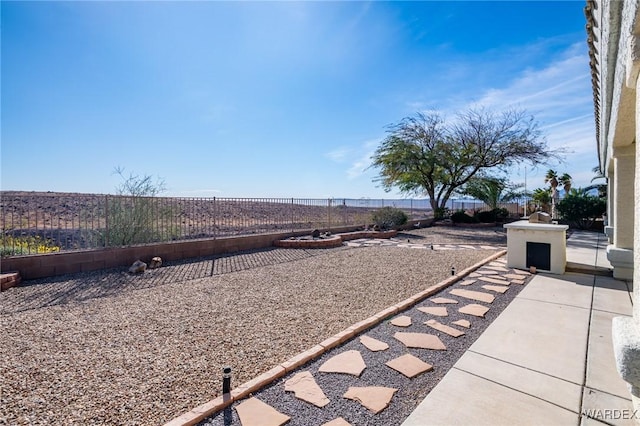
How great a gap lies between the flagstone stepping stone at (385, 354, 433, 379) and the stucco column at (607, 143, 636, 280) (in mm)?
4999

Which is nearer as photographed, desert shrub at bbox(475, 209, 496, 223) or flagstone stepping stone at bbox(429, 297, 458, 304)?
flagstone stepping stone at bbox(429, 297, 458, 304)

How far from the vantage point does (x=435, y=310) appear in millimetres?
3689

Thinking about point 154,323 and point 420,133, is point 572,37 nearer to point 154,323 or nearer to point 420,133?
point 420,133

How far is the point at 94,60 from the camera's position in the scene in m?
6.94

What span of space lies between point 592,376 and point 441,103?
16821 mm

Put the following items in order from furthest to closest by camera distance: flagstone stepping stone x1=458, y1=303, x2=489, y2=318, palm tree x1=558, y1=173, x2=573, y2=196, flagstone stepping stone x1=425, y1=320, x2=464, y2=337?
palm tree x1=558, y1=173, x2=573, y2=196
flagstone stepping stone x1=458, y1=303, x2=489, y2=318
flagstone stepping stone x1=425, y1=320, x2=464, y2=337

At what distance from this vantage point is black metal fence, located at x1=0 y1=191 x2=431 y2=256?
5449mm

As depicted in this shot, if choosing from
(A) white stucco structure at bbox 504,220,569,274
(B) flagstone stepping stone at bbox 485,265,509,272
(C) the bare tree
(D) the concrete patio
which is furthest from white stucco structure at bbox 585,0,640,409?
(C) the bare tree

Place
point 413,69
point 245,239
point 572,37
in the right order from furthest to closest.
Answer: point 413,69 < point 245,239 < point 572,37

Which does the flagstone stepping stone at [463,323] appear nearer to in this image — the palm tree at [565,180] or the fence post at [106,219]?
the fence post at [106,219]

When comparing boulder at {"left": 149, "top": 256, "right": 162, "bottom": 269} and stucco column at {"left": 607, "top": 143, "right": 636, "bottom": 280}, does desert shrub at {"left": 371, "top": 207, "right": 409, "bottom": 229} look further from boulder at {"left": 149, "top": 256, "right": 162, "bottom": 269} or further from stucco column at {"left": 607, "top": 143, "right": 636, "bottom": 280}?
boulder at {"left": 149, "top": 256, "right": 162, "bottom": 269}

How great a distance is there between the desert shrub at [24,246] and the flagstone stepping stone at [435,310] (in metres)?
7.17

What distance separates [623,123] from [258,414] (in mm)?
5153

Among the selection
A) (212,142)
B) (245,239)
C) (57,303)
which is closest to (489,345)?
(57,303)
